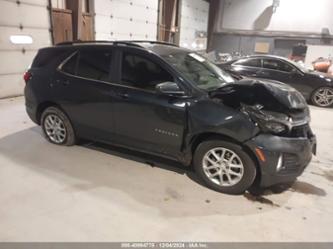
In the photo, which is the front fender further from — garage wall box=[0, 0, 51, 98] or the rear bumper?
garage wall box=[0, 0, 51, 98]

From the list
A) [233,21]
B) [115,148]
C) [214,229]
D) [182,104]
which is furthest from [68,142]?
[233,21]

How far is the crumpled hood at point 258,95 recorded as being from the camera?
261 cm

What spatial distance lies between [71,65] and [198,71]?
1547mm

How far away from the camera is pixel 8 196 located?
2611 millimetres

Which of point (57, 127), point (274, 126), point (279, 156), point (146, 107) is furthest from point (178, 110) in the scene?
point (57, 127)

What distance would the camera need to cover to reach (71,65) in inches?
136

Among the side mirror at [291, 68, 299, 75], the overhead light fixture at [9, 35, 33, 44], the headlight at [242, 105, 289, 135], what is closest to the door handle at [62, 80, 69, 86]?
the headlight at [242, 105, 289, 135]

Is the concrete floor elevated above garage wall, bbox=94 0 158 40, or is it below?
below

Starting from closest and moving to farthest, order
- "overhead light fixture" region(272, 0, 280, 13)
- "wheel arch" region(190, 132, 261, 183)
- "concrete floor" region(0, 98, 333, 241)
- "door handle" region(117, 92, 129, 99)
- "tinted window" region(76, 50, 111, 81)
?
1. "concrete floor" region(0, 98, 333, 241)
2. "wheel arch" region(190, 132, 261, 183)
3. "door handle" region(117, 92, 129, 99)
4. "tinted window" region(76, 50, 111, 81)
5. "overhead light fixture" region(272, 0, 280, 13)

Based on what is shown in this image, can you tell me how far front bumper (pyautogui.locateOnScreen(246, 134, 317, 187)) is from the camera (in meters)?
2.45

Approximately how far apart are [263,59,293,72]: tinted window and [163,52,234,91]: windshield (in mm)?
4264

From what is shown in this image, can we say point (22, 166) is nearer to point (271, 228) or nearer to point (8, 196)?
point (8, 196)

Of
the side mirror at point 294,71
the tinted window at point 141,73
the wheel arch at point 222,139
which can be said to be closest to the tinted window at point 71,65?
the tinted window at point 141,73

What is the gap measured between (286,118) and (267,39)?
1460cm
